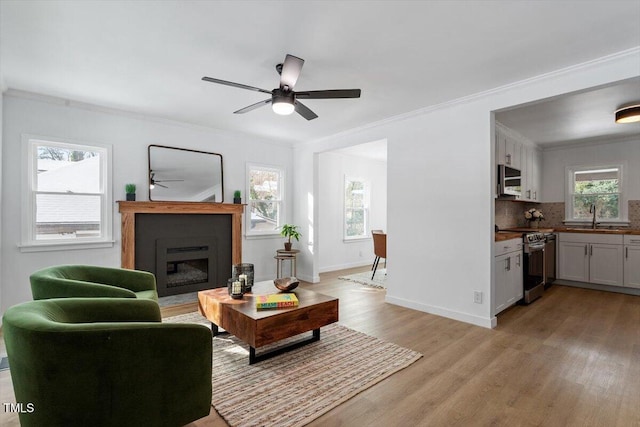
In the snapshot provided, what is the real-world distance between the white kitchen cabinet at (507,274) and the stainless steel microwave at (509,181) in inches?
30.5

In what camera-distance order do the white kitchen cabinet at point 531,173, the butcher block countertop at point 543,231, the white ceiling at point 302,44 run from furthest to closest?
1. the white kitchen cabinet at point 531,173
2. the butcher block countertop at point 543,231
3. the white ceiling at point 302,44

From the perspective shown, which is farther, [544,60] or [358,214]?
[358,214]

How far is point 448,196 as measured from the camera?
369 centimetres

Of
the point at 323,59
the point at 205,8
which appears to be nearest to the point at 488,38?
the point at 323,59

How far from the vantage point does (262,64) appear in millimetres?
2744

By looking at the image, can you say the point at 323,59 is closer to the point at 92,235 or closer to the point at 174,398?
the point at 174,398

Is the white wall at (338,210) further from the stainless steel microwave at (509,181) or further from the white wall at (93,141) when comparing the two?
the stainless steel microwave at (509,181)

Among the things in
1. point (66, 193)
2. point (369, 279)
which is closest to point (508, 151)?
point (369, 279)

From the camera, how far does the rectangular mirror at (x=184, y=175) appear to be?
4344 millimetres

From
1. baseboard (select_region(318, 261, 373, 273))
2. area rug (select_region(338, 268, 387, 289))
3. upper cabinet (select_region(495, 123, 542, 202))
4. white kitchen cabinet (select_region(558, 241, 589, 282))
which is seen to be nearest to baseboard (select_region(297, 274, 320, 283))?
area rug (select_region(338, 268, 387, 289))

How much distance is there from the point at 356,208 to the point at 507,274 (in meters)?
3.85

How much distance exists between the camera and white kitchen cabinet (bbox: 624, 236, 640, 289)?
4566mm

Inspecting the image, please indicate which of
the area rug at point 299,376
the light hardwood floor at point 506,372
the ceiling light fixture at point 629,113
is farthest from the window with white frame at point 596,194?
the area rug at point 299,376

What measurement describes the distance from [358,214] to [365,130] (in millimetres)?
2912
